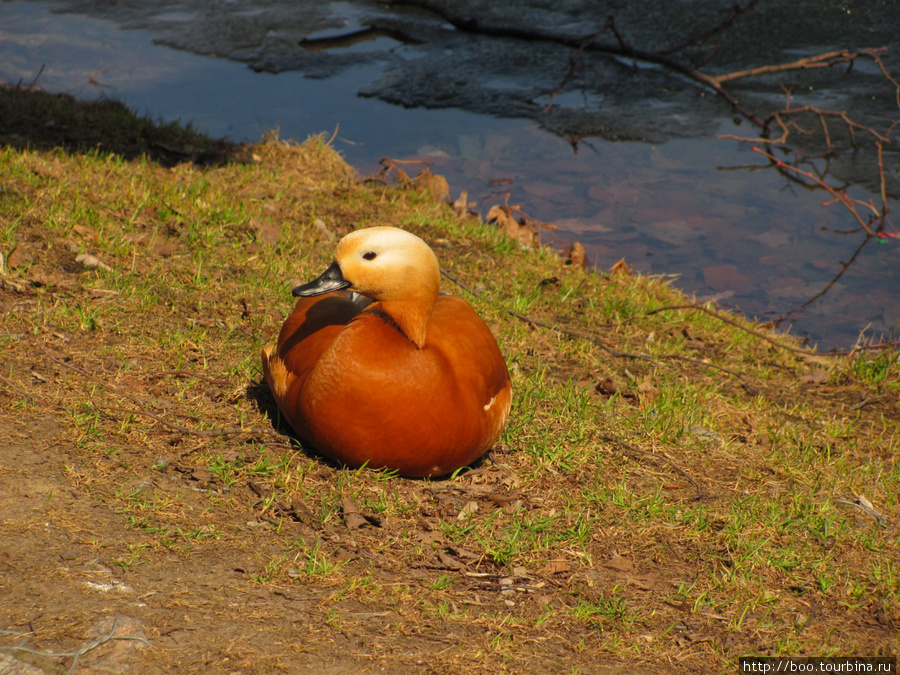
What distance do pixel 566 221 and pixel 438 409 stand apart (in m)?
5.04

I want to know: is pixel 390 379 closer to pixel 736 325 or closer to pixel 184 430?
pixel 184 430

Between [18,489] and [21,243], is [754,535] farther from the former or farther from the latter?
[21,243]

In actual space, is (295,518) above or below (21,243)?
below

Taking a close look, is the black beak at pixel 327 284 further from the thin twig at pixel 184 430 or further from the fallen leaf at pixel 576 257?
the fallen leaf at pixel 576 257

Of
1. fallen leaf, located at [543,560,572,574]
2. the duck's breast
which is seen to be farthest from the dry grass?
the duck's breast

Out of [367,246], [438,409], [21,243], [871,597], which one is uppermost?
[367,246]

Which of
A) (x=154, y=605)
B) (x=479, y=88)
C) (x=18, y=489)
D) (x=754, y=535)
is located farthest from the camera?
(x=479, y=88)

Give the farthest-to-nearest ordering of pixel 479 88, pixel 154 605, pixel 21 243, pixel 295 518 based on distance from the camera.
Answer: pixel 479 88 → pixel 21 243 → pixel 295 518 → pixel 154 605

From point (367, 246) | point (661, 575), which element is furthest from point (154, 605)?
point (661, 575)

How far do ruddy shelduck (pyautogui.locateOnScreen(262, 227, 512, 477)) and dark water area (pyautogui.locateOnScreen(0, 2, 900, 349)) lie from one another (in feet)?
13.4

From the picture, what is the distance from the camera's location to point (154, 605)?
8.17 feet

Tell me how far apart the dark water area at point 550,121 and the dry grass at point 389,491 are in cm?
195

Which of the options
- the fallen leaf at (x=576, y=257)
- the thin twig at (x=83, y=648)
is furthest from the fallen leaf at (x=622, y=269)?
the thin twig at (x=83, y=648)

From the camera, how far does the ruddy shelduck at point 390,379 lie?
3209 millimetres
